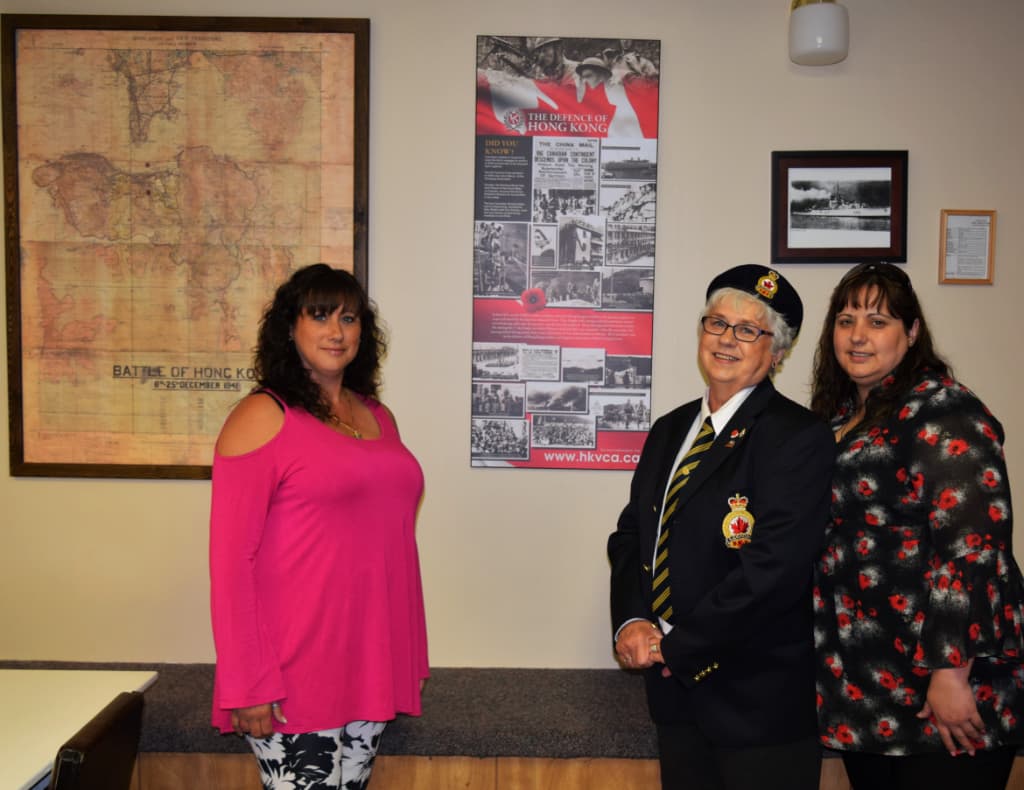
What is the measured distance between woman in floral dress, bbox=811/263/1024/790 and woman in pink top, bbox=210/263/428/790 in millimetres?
969

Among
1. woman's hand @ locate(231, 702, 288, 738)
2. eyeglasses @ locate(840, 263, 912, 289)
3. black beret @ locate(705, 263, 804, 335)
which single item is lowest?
woman's hand @ locate(231, 702, 288, 738)

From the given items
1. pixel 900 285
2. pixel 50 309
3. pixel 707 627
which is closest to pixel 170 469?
pixel 50 309

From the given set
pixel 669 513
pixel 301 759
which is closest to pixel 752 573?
pixel 669 513

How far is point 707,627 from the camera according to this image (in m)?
1.46

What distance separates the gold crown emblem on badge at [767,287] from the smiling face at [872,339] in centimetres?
21

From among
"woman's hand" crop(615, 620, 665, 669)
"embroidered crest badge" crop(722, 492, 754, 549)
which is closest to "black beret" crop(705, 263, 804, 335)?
"embroidered crest badge" crop(722, 492, 754, 549)

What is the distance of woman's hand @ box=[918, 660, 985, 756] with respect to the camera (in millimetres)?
1434

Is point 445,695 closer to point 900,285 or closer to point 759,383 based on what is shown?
point 759,383

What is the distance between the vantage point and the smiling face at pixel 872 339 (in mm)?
1617

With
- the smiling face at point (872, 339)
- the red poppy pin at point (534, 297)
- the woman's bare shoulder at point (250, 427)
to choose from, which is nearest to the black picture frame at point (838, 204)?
the red poppy pin at point (534, 297)

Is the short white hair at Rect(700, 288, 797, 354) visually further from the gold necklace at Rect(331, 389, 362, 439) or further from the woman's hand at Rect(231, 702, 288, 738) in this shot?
the woman's hand at Rect(231, 702, 288, 738)

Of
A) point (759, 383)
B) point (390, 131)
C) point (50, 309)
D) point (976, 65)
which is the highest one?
point (976, 65)

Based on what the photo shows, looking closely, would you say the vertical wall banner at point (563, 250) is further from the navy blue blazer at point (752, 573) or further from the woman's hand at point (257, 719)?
the woman's hand at point (257, 719)

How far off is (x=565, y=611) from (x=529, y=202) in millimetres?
1403
